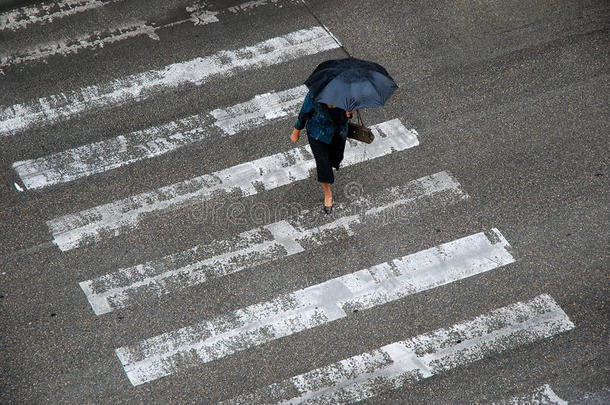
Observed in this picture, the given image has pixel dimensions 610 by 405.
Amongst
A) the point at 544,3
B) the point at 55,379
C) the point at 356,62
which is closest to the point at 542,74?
the point at 544,3

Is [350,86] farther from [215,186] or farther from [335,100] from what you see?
[215,186]

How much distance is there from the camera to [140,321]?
7148mm

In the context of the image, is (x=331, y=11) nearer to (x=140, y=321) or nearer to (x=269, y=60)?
(x=269, y=60)

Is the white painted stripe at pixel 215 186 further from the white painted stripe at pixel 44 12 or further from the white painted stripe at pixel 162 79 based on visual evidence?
the white painted stripe at pixel 44 12

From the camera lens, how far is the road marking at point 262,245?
7.42m

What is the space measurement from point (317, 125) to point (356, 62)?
74 cm

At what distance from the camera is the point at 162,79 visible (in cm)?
967

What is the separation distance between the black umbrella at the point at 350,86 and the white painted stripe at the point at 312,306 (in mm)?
1746

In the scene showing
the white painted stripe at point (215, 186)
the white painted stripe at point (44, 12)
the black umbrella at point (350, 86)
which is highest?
the black umbrella at point (350, 86)

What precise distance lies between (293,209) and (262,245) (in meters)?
0.62

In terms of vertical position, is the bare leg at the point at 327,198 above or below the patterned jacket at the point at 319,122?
below

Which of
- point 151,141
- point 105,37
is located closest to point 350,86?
point 151,141

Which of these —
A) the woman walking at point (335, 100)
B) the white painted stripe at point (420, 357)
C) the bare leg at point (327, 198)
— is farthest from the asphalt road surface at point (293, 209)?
the woman walking at point (335, 100)

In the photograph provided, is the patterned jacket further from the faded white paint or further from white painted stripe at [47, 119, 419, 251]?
the faded white paint
